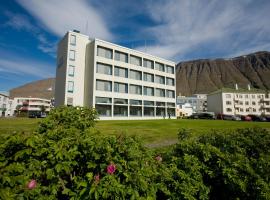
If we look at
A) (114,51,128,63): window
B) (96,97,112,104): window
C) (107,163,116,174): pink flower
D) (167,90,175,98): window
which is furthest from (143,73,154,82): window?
(107,163,116,174): pink flower

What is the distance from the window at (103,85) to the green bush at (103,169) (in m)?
40.2

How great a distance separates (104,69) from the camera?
46125mm

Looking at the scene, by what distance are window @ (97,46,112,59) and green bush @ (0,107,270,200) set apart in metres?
42.8

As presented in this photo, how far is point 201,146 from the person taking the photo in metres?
4.41

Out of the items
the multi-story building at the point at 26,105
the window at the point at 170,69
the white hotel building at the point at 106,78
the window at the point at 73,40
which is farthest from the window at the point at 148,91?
the multi-story building at the point at 26,105

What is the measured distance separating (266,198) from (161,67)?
58675 mm

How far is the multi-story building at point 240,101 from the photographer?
9512cm

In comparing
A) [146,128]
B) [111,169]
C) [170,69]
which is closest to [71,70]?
[146,128]

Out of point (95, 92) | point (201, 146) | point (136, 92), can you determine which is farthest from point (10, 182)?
point (136, 92)

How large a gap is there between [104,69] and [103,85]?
3.96 m

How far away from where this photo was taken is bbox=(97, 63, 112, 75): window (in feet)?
147

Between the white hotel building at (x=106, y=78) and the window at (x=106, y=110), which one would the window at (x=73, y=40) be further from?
the window at (x=106, y=110)

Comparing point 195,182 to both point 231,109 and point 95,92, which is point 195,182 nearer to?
point 95,92

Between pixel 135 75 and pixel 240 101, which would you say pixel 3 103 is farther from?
pixel 240 101
